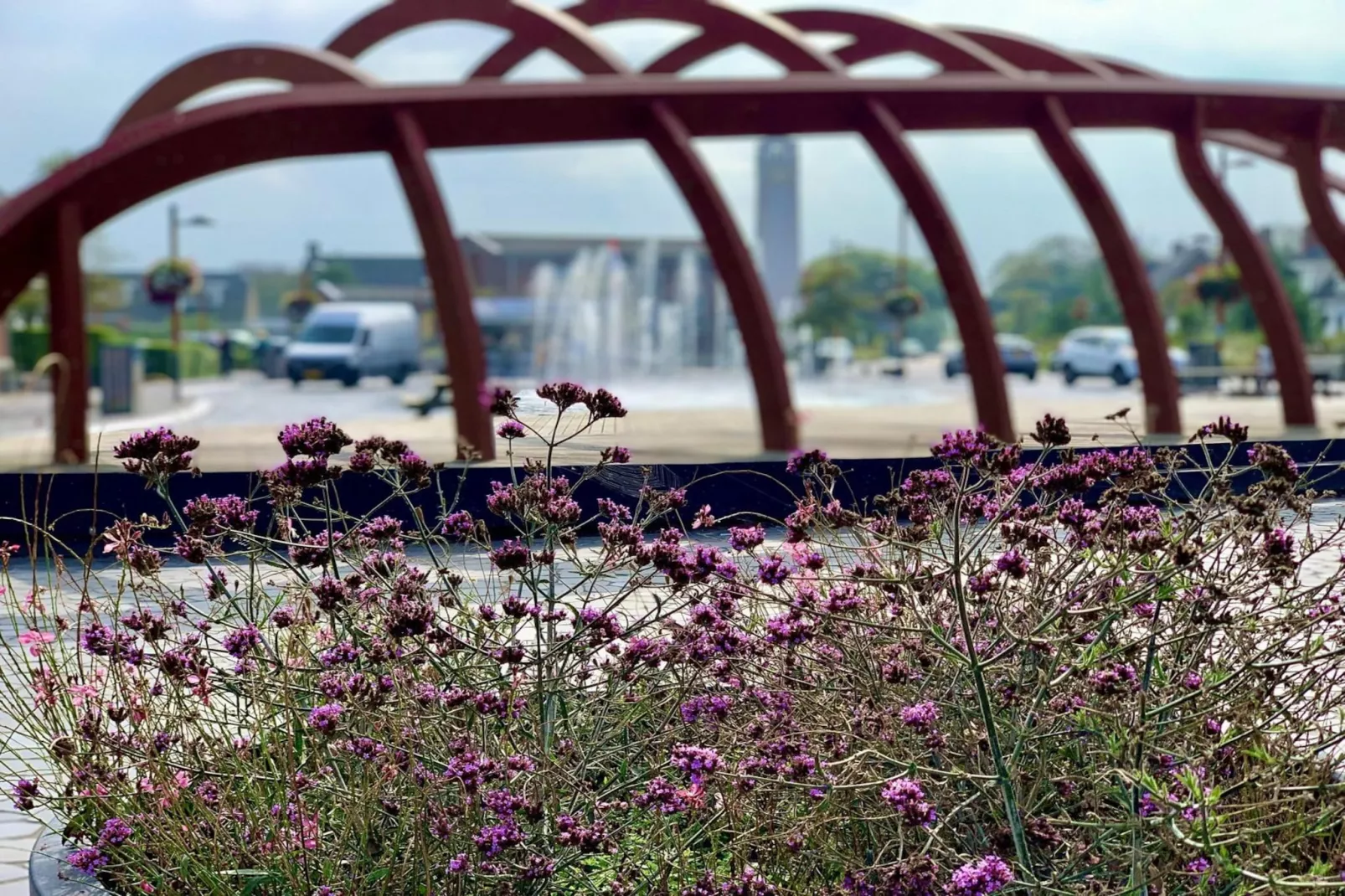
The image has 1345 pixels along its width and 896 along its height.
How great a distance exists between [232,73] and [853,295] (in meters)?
76.1

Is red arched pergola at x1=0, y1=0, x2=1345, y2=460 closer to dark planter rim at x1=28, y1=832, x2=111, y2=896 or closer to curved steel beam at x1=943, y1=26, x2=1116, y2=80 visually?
curved steel beam at x1=943, y1=26, x2=1116, y2=80

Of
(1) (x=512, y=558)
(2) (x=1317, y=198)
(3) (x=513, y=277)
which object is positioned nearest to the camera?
(1) (x=512, y=558)

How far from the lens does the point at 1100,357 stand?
4534 cm

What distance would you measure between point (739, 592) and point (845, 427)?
637 inches

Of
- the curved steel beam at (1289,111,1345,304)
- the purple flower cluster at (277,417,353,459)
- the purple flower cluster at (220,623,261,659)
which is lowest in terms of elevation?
the purple flower cluster at (220,623,261,659)

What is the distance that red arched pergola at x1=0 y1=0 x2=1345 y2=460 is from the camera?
1164cm

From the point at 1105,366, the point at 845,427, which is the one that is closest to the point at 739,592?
the point at 845,427

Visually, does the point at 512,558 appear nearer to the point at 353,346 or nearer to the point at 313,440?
the point at 313,440

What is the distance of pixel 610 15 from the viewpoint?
54.7 ft

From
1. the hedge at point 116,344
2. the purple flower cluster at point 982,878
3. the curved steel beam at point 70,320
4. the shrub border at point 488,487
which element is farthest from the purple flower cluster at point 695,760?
the hedge at point 116,344

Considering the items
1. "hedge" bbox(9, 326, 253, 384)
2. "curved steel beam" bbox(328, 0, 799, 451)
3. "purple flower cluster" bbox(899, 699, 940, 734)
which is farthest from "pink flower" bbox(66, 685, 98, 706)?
"hedge" bbox(9, 326, 253, 384)

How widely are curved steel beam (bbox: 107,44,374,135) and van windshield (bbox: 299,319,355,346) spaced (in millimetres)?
27294

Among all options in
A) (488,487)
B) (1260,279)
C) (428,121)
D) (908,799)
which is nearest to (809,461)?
(908,799)

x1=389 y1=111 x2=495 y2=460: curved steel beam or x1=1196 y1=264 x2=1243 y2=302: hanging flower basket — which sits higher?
x1=1196 y1=264 x2=1243 y2=302: hanging flower basket
